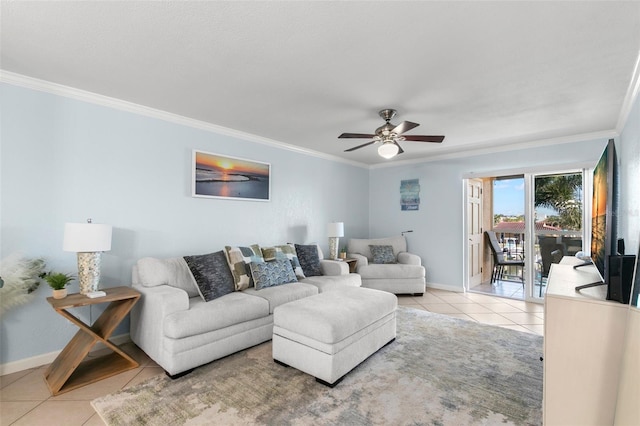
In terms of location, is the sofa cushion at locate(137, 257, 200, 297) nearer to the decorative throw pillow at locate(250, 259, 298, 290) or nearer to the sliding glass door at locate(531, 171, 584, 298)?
the decorative throw pillow at locate(250, 259, 298, 290)

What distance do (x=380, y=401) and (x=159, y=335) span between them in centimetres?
178

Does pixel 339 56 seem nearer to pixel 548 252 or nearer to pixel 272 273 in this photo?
pixel 272 273

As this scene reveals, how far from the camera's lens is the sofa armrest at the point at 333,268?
4.19 metres

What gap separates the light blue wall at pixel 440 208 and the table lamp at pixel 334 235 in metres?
1.57

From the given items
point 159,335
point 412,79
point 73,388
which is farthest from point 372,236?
point 73,388

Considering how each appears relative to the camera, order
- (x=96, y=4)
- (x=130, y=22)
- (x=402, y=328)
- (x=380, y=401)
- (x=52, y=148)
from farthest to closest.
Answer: (x=402, y=328)
(x=52, y=148)
(x=380, y=401)
(x=130, y=22)
(x=96, y=4)

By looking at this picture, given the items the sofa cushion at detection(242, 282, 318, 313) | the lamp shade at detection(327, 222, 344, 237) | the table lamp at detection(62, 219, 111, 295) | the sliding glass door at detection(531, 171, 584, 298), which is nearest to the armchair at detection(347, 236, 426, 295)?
the lamp shade at detection(327, 222, 344, 237)

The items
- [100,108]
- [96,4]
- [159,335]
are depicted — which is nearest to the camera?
[96,4]

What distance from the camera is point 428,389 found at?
219cm

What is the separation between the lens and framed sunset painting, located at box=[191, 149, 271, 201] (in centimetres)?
361

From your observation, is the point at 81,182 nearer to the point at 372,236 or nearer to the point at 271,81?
the point at 271,81

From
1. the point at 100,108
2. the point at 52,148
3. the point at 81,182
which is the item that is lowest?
the point at 81,182

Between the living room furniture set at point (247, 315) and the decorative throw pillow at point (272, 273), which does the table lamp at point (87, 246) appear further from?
the decorative throw pillow at point (272, 273)

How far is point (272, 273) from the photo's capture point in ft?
11.2
